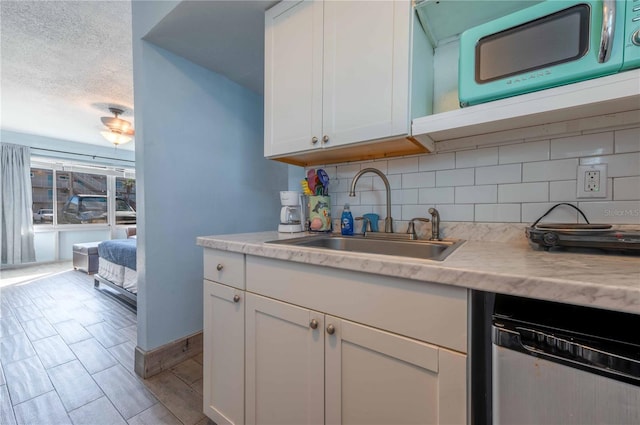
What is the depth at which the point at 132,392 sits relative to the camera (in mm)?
1514

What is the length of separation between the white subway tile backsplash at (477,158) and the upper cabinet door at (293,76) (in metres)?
0.67

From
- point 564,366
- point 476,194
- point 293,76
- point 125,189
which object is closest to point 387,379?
point 564,366

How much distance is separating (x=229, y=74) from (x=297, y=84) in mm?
1072

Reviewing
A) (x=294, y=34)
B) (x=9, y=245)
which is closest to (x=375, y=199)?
(x=294, y=34)

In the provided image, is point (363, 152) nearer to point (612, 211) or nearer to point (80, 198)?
point (612, 211)

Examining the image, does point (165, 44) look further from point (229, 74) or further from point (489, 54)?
point (489, 54)

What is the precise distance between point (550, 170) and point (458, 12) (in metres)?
0.75

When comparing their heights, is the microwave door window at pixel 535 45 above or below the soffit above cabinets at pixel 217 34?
below

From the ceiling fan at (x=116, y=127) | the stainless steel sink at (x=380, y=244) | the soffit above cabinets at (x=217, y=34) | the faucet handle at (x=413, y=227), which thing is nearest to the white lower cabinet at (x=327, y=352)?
the stainless steel sink at (x=380, y=244)

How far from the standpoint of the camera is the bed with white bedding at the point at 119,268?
114 inches

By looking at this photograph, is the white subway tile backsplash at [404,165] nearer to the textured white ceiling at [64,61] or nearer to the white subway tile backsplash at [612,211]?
the white subway tile backsplash at [612,211]

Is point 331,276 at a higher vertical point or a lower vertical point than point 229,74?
lower

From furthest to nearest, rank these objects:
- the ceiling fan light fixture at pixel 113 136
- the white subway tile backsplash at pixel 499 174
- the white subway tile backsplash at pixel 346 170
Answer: the ceiling fan light fixture at pixel 113 136
the white subway tile backsplash at pixel 346 170
the white subway tile backsplash at pixel 499 174

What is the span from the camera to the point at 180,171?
1.84 meters
